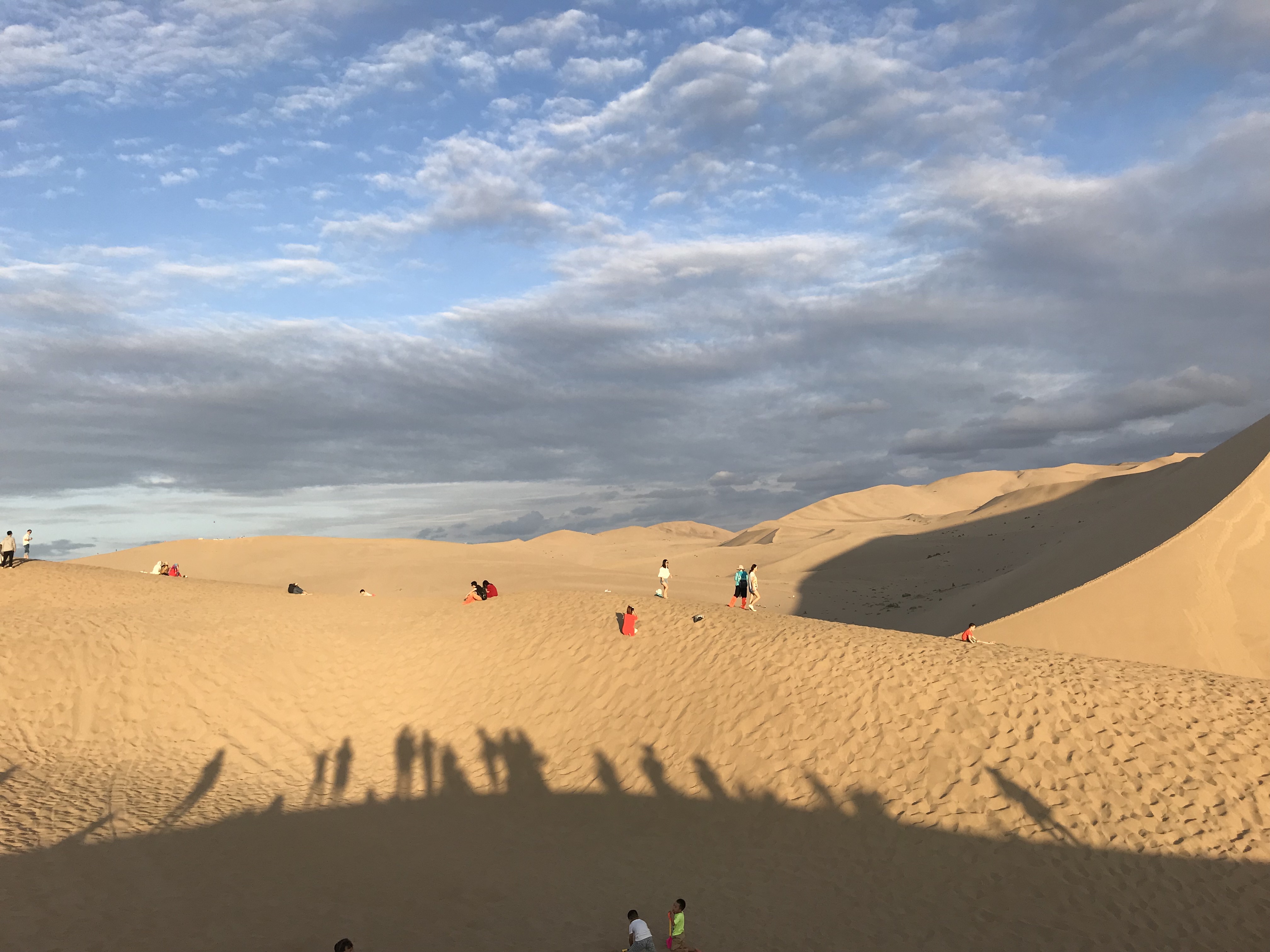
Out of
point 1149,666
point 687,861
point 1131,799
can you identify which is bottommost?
point 687,861

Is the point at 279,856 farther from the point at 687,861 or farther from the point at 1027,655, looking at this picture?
the point at 1027,655

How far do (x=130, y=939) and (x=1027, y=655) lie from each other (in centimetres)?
1759

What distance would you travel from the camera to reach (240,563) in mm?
53250

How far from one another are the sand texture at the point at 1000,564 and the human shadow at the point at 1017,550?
142 mm

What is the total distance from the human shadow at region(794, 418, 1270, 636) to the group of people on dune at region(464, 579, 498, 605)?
A: 56.8ft

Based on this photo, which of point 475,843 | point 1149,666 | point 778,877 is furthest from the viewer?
point 1149,666

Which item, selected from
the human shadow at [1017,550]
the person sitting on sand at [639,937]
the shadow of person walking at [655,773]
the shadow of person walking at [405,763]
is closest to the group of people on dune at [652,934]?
the person sitting on sand at [639,937]

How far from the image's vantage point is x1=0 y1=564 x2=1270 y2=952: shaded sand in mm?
10320

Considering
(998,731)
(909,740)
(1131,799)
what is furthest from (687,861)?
(1131,799)

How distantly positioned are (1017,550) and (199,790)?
44517 millimetres

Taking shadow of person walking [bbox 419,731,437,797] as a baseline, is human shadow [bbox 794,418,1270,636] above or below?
above

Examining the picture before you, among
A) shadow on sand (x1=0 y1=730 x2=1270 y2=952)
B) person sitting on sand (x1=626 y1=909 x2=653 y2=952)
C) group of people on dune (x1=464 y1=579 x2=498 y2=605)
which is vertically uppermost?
group of people on dune (x1=464 y1=579 x2=498 y2=605)

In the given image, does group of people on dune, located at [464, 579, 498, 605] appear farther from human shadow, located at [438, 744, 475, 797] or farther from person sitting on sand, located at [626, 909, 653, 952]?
person sitting on sand, located at [626, 909, 653, 952]

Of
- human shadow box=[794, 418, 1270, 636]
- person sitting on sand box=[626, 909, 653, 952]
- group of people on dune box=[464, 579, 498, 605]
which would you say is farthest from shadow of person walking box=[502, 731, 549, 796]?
human shadow box=[794, 418, 1270, 636]
